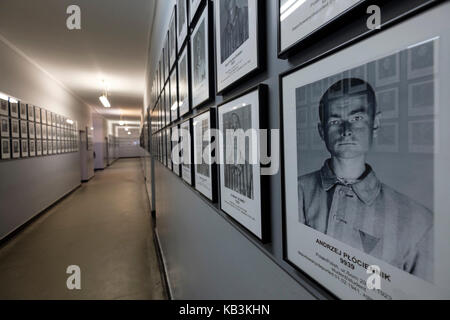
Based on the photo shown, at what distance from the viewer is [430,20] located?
212 mm

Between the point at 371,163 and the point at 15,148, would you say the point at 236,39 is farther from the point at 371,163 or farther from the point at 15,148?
the point at 15,148

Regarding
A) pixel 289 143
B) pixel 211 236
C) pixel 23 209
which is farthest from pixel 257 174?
pixel 23 209

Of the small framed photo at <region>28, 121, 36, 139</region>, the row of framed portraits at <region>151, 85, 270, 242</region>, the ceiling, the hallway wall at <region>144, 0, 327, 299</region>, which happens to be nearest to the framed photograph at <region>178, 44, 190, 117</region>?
the row of framed portraits at <region>151, 85, 270, 242</region>

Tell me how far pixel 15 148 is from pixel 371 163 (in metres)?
4.43

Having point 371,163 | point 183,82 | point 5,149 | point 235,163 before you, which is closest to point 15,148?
point 5,149

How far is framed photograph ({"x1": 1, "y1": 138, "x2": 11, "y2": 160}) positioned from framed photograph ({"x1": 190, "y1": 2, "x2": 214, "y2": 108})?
338cm

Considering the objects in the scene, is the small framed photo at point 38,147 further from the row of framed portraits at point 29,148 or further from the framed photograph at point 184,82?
the framed photograph at point 184,82

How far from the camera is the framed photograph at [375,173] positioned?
0.22m

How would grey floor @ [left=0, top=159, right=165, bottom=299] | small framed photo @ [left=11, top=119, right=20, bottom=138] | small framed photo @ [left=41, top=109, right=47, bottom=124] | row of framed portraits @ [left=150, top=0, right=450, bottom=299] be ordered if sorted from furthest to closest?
small framed photo @ [left=41, top=109, right=47, bottom=124] → small framed photo @ [left=11, top=119, right=20, bottom=138] → grey floor @ [left=0, top=159, right=165, bottom=299] → row of framed portraits @ [left=150, top=0, right=450, bottom=299]

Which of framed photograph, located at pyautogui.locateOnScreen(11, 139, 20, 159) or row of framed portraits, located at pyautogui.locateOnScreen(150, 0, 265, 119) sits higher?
row of framed portraits, located at pyautogui.locateOnScreen(150, 0, 265, 119)

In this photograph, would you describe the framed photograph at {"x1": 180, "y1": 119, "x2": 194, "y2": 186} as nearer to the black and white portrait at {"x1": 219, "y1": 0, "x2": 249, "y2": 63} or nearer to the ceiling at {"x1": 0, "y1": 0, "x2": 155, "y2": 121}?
the black and white portrait at {"x1": 219, "y1": 0, "x2": 249, "y2": 63}

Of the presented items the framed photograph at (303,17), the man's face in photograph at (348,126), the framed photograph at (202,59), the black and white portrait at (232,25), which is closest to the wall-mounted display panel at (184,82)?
the framed photograph at (202,59)

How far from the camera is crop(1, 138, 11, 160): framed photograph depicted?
3.08m

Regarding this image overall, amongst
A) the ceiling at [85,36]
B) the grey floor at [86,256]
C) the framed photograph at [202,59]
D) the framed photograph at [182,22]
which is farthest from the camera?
the ceiling at [85,36]
